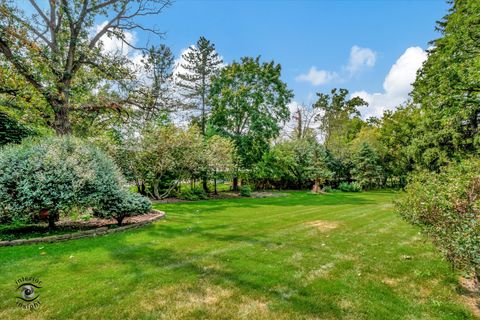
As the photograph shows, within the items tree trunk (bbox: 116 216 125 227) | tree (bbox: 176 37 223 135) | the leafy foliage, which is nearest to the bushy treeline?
tree trunk (bbox: 116 216 125 227)

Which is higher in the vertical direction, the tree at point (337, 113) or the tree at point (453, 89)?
the tree at point (337, 113)

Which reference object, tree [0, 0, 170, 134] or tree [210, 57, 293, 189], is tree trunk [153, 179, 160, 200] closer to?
tree [0, 0, 170, 134]

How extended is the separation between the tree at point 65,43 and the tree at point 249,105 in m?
9.31

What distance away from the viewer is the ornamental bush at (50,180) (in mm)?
5832

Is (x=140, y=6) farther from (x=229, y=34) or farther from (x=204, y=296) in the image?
(x=204, y=296)

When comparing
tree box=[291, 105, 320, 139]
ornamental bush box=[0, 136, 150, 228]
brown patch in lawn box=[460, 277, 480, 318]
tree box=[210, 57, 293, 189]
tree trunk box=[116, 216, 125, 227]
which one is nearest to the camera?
brown patch in lawn box=[460, 277, 480, 318]

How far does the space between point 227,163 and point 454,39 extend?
509 inches

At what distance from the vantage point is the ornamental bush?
19.1 feet

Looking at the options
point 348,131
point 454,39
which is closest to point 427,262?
point 454,39

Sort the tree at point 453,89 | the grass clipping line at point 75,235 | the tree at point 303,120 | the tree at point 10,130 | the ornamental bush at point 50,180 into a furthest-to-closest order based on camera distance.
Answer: the tree at point 303,120 < the tree at point 453,89 < the tree at point 10,130 < the ornamental bush at point 50,180 < the grass clipping line at point 75,235

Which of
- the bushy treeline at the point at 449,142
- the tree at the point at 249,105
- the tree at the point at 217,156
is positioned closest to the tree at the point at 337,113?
the bushy treeline at the point at 449,142

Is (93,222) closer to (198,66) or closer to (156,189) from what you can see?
(156,189)

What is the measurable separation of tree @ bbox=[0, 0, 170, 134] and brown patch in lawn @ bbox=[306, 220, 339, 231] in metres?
8.44

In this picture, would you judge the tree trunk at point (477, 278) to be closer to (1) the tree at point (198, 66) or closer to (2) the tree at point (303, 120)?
(1) the tree at point (198, 66)
